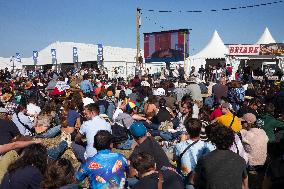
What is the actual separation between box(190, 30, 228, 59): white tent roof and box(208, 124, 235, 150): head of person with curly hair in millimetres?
31255

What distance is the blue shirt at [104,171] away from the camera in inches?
171

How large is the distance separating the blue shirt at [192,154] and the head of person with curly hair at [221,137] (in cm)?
49

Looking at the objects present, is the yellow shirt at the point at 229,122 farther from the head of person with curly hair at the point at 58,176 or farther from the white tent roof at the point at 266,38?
the white tent roof at the point at 266,38

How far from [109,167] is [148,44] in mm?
34296

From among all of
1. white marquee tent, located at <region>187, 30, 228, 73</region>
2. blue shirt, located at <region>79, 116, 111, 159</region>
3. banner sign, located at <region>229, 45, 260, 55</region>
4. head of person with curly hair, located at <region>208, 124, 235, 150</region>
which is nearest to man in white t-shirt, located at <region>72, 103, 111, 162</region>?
blue shirt, located at <region>79, 116, 111, 159</region>

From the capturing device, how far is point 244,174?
13.3 ft

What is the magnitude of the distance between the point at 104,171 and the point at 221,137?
1.50 m

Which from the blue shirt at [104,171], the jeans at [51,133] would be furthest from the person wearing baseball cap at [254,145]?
the jeans at [51,133]

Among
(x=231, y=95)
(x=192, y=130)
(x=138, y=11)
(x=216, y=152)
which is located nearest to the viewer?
(x=216, y=152)

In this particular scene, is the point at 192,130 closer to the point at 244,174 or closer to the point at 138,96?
the point at 244,174

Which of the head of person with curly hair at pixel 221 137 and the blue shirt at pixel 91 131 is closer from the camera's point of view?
the head of person with curly hair at pixel 221 137

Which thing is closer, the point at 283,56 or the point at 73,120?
the point at 73,120

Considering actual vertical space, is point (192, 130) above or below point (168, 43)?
below

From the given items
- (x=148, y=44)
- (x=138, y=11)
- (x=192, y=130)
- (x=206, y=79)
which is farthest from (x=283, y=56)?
(x=192, y=130)
